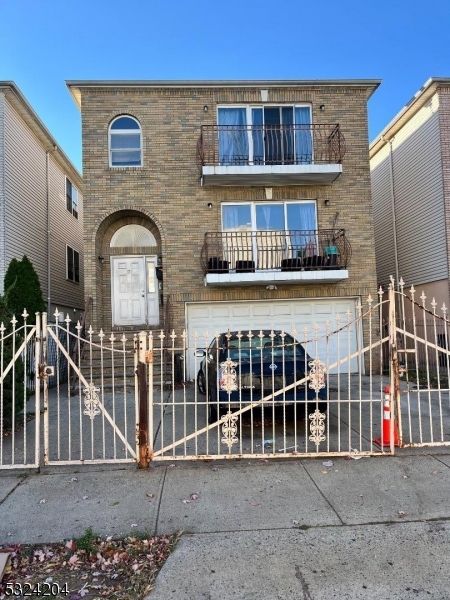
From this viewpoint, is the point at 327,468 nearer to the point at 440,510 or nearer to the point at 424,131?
the point at 440,510

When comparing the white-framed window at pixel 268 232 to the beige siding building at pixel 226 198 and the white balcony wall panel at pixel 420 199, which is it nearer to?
the beige siding building at pixel 226 198

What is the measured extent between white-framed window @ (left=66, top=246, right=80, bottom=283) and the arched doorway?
4.33 m

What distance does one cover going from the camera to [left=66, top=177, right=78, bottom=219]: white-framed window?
17.1 meters

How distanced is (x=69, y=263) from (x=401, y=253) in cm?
1232

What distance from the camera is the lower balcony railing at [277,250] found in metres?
12.0

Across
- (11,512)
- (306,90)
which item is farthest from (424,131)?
(11,512)

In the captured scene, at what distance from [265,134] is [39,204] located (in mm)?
7505

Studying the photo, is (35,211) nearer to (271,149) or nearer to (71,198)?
(71,198)

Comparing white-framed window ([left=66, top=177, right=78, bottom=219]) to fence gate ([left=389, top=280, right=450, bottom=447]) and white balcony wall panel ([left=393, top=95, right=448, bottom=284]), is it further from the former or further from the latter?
fence gate ([left=389, top=280, right=450, bottom=447])

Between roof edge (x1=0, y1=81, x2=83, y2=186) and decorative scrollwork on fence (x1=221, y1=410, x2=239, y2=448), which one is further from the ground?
roof edge (x1=0, y1=81, x2=83, y2=186)

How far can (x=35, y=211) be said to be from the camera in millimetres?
13625

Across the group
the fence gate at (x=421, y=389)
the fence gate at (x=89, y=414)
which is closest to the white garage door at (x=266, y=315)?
the fence gate at (x=89, y=414)

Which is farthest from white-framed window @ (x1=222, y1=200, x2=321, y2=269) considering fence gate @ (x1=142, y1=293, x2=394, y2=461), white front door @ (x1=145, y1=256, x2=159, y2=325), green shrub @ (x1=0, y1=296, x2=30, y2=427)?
green shrub @ (x1=0, y1=296, x2=30, y2=427)

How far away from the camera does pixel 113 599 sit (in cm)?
277
